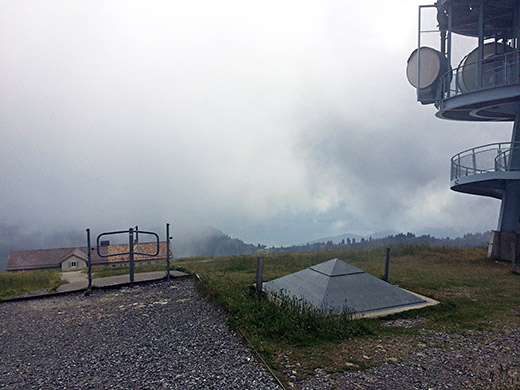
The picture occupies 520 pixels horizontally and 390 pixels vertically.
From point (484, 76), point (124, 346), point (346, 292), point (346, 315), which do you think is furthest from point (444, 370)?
point (484, 76)

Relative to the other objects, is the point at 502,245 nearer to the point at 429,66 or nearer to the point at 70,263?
the point at 429,66

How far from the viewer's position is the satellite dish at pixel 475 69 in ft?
50.9

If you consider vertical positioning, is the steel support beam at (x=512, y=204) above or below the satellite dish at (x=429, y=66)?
below

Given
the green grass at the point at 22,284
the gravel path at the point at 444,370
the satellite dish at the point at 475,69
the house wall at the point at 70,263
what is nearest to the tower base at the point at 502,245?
the satellite dish at the point at 475,69

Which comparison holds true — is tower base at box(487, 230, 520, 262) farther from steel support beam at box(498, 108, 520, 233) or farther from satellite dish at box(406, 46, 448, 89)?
satellite dish at box(406, 46, 448, 89)

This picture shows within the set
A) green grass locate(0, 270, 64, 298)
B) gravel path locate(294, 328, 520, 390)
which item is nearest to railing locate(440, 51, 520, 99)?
gravel path locate(294, 328, 520, 390)

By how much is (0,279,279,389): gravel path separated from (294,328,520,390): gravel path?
119cm

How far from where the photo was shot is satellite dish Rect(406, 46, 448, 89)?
17.2 meters

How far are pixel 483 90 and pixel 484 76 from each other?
125 cm

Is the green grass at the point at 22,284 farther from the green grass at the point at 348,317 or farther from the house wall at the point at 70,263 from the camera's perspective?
the house wall at the point at 70,263

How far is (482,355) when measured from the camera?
20.3 feet


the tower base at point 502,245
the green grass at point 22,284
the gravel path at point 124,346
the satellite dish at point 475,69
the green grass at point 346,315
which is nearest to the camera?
the gravel path at point 124,346

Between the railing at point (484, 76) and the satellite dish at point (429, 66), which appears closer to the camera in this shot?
the railing at point (484, 76)

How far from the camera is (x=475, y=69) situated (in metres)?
16.6
